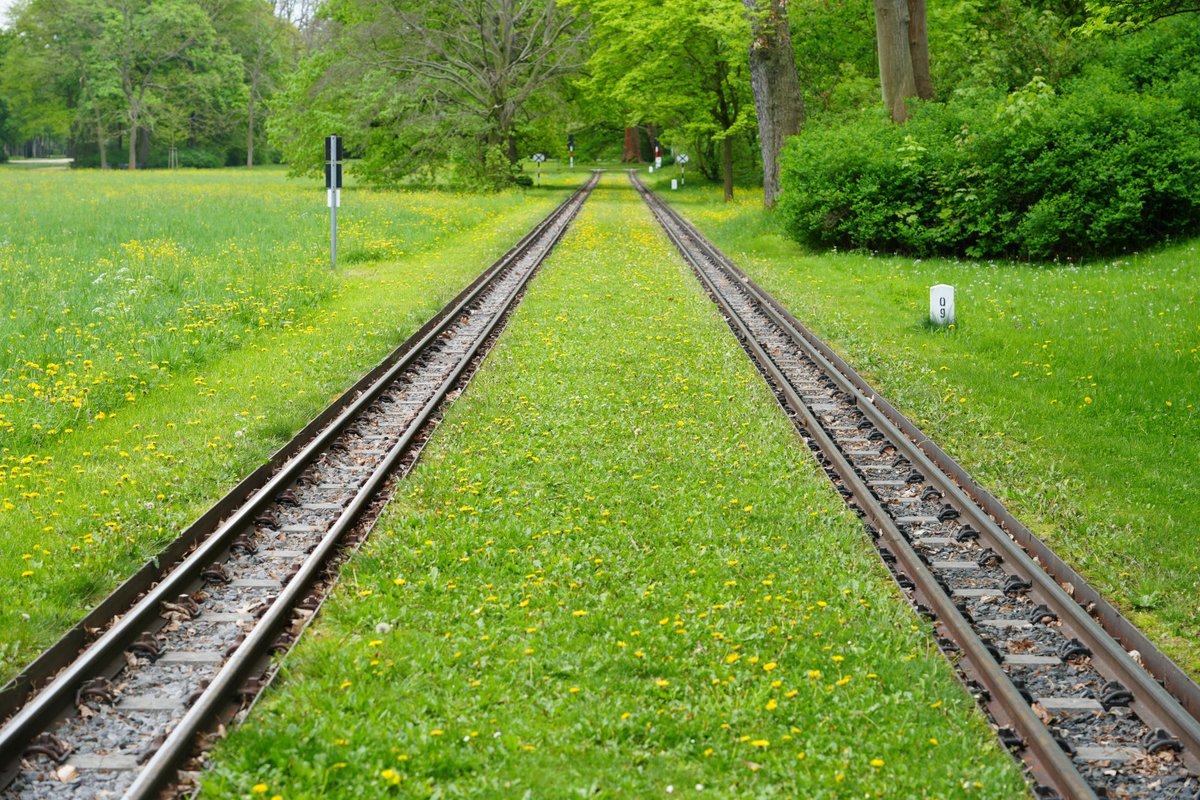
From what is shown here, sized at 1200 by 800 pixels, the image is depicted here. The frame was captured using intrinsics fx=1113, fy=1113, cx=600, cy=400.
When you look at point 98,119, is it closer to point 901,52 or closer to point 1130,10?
point 901,52

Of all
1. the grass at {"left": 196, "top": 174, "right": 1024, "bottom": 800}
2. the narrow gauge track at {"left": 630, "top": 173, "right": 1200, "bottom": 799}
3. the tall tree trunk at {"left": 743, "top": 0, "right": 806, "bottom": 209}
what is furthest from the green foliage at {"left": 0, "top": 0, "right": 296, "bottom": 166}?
the narrow gauge track at {"left": 630, "top": 173, "right": 1200, "bottom": 799}

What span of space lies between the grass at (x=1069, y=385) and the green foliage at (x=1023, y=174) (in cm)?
69

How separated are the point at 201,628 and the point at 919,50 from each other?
23.0 m

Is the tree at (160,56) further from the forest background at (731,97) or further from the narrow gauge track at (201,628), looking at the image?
the narrow gauge track at (201,628)

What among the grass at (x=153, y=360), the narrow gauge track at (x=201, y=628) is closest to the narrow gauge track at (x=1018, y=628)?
the narrow gauge track at (x=201, y=628)

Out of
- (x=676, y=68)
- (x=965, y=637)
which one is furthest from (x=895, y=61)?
(x=965, y=637)

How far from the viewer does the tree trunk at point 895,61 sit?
23.3m

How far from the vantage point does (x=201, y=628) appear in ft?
19.1

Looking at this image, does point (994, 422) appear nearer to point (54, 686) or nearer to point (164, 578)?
point (164, 578)

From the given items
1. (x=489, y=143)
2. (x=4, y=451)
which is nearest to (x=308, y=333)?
(x=4, y=451)

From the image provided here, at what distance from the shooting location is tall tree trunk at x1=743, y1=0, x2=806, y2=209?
87.9 ft

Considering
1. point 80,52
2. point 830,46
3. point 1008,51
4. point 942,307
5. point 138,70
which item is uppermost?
point 80,52

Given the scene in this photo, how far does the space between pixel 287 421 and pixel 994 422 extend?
6.34 metres

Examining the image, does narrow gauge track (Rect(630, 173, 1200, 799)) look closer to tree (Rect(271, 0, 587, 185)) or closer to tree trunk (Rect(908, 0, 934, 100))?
tree trunk (Rect(908, 0, 934, 100))
